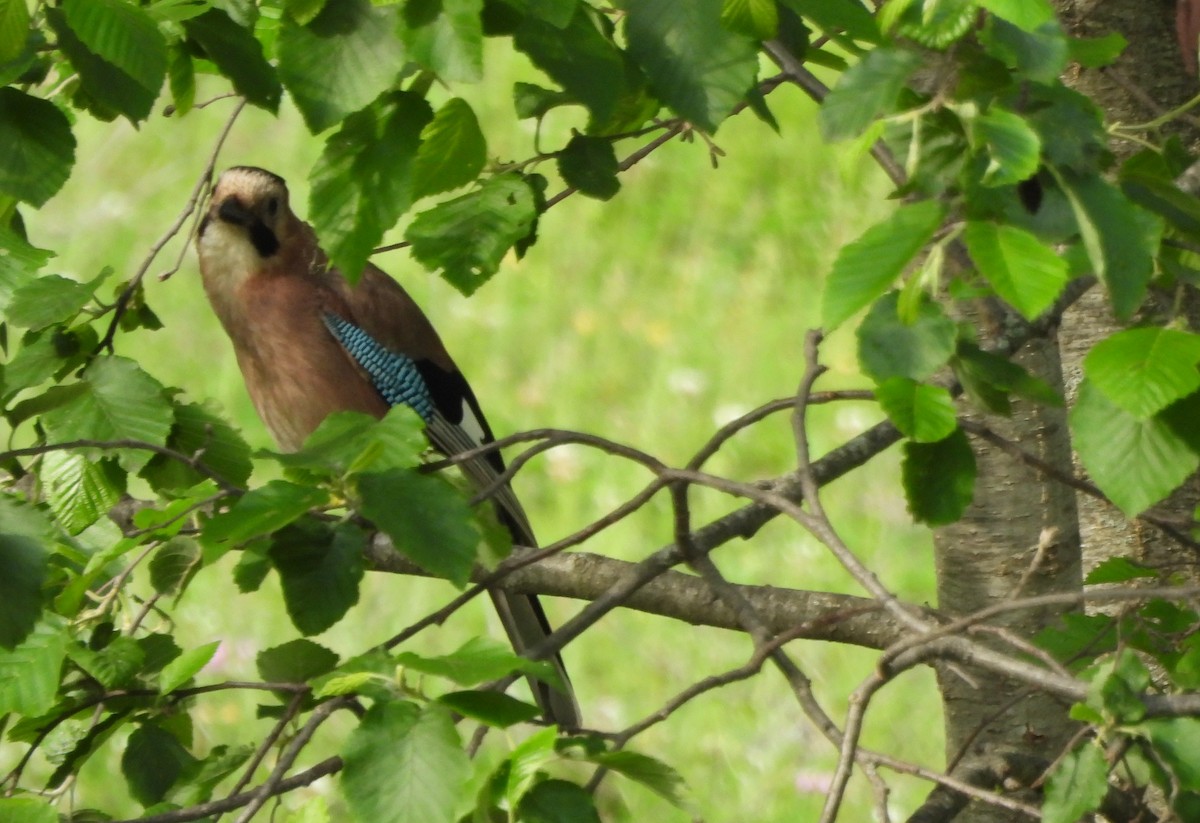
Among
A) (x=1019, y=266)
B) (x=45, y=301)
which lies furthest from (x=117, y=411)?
(x=1019, y=266)

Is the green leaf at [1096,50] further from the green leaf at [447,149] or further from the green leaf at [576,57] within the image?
the green leaf at [447,149]

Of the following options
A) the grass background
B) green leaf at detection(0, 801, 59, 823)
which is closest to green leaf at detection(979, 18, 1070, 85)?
green leaf at detection(0, 801, 59, 823)

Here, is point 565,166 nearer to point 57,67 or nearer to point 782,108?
point 57,67

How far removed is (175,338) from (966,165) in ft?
15.1

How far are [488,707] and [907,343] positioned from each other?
390 mm

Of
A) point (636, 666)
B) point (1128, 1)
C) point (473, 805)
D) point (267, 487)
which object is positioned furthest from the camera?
point (636, 666)

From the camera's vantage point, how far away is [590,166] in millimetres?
1568

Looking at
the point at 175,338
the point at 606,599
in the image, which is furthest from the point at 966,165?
the point at 175,338

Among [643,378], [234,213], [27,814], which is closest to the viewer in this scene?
[27,814]

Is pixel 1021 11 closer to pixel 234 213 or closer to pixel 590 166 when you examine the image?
pixel 590 166

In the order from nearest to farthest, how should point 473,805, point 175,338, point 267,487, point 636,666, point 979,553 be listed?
point 473,805
point 267,487
point 979,553
point 636,666
point 175,338

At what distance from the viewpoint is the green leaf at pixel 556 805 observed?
3.47 feet

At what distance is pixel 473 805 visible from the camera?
1.07 m

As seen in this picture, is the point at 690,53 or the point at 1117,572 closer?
the point at 690,53
